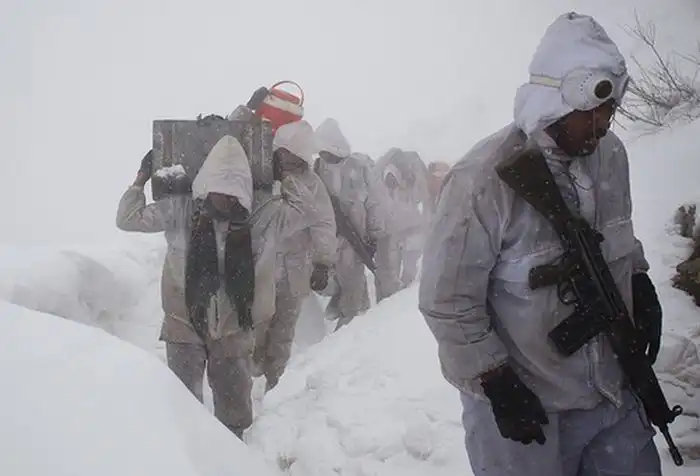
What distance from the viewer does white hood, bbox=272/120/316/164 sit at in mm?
5281

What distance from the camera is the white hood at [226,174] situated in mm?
3959

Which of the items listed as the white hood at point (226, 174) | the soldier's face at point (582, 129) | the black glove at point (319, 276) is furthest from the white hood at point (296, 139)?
the soldier's face at point (582, 129)

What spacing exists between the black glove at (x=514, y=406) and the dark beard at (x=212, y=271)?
7.35ft

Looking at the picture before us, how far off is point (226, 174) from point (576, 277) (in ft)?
7.73

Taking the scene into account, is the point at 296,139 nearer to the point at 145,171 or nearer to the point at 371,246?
the point at 145,171

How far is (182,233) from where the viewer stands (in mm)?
4184

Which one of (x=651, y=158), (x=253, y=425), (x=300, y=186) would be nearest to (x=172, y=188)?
(x=300, y=186)

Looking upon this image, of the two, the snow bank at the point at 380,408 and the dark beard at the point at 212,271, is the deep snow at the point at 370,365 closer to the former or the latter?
the snow bank at the point at 380,408

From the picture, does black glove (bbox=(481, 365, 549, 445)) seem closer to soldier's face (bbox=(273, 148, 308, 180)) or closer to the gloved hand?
the gloved hand

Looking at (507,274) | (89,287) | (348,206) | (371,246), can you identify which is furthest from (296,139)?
(507,274)

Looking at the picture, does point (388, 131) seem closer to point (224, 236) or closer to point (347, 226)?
point (347, 226)

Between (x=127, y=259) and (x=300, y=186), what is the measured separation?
4257mm

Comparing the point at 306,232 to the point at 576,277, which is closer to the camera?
the point at 576,277

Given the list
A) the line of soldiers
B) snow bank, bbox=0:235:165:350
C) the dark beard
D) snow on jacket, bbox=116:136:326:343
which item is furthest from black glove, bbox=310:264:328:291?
snow bank, bbox=0:235:165:350
